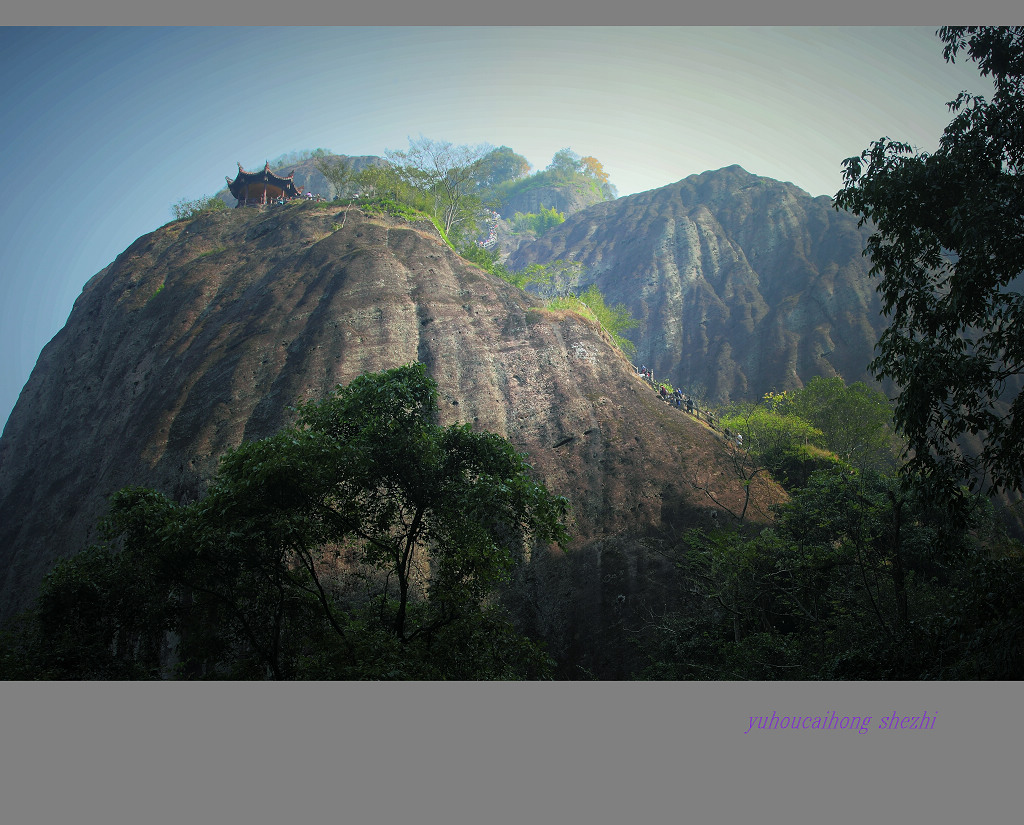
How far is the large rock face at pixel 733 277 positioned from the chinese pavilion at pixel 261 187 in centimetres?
2891

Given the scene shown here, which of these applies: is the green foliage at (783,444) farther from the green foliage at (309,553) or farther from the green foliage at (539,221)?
the green foliage at (539,221)

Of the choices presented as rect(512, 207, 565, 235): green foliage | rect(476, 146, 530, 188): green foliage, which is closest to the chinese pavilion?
rect(512, 207, 565, 235): green foliage

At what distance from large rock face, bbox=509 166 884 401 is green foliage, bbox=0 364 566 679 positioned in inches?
1391

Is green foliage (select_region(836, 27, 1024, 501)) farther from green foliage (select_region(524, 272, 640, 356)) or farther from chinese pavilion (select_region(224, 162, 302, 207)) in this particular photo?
chinese pavilion (select_region(224, 162, 302, 207))

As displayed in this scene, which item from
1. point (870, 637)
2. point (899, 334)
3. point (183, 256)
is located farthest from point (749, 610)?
point (183, 256)

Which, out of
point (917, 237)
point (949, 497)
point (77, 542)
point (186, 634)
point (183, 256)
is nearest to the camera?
point (949, 497)

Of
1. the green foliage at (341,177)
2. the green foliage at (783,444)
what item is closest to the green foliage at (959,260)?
the green foliage at (783,444)

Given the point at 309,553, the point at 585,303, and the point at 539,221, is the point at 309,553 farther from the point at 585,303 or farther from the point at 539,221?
the point at 539,221

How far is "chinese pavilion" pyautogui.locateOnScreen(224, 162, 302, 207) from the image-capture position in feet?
105

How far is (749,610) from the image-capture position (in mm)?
12398

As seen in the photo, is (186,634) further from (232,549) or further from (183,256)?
(183,256)

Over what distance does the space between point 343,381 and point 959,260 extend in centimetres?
1515

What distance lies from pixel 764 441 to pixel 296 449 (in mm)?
18817

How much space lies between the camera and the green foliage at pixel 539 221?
63.3 metres
